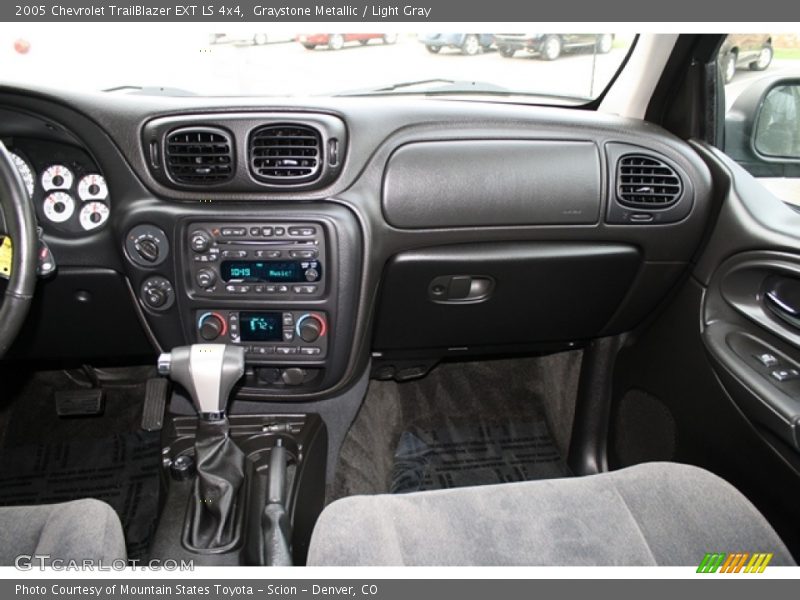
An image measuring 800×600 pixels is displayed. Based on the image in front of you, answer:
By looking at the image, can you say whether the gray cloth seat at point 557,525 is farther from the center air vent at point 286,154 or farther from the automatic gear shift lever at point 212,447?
the center air vent at point 286,154

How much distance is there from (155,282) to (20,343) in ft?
1.82

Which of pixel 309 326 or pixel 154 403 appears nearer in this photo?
pixel 309 326

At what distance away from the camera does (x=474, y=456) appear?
2443mm

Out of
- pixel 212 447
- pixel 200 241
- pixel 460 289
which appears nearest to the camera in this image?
pixel 212 447

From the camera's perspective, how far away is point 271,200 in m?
1.68

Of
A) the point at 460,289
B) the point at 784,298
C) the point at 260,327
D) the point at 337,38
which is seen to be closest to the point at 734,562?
the point at 784,298

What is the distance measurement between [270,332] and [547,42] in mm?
1173

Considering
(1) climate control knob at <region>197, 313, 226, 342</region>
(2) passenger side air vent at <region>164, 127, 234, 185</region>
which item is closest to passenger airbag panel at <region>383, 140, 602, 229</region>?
(2) passenger side air vent at <region>164, 127, 234, 185</region>

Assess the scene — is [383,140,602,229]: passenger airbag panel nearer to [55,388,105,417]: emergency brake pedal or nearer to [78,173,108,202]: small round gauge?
[78,173,108,202]: small round gauge

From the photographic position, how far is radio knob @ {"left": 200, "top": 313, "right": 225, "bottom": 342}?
A: 5.86 feet

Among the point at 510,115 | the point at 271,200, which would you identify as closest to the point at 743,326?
the point at 510,115

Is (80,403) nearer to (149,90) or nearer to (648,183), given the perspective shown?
(149,90)

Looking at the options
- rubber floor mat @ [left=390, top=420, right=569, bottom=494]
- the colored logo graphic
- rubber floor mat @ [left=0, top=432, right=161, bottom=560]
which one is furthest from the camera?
rubber floor mat @ [left=390, top=420, right=569, bottom=494]

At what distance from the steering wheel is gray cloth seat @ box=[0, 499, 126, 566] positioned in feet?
1.11
